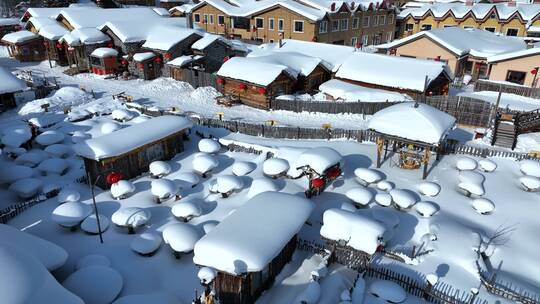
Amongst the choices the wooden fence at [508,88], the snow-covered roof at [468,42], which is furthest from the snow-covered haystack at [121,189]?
the snow-covered roof at [468,42]

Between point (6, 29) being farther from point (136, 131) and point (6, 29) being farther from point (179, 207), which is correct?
point (179, 207)

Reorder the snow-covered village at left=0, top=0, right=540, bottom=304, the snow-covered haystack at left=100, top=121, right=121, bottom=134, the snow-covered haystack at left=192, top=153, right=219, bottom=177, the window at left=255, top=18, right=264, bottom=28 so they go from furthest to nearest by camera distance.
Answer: the window at left=255, top=18, right=264, bottom=28 → the snow-covered haystack at left=100, top=121, right=121, bottom=134 → the snow-covered haystack at left=192, top=153, right=219, bottom=177 → the snow-covered village at left=0, top=0, right=540, bottom=304

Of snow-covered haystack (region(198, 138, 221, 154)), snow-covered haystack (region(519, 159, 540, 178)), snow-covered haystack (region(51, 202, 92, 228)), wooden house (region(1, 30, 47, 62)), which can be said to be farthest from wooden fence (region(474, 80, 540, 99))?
wooden house (region(1, 30, 47, 62))

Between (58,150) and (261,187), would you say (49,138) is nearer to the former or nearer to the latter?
(58,150)

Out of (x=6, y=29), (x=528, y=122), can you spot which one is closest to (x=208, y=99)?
(x=528, y=122)

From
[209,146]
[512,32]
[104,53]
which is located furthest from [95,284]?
[512,32]

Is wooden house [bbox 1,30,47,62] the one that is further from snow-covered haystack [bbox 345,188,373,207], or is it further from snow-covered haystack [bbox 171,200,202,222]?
snow-covered haystack [bbox 345,188,373,207]

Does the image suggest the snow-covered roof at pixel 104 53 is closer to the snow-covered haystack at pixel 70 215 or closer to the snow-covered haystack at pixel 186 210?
the snow-covered haystack at pixel 70 215
